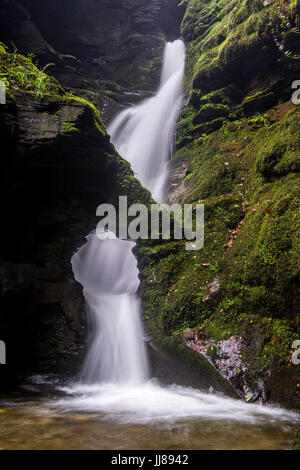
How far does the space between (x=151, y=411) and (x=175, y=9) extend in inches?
887

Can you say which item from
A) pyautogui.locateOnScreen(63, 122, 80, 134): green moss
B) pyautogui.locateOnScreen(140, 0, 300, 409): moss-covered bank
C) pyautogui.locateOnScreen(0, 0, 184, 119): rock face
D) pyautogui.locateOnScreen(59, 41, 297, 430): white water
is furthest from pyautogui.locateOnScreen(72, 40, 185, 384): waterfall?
pyautogui.locateOnScreen(63, 122, 80, 134): green moss

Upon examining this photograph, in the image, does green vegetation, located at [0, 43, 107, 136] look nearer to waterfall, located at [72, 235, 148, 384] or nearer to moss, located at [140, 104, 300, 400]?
moss, located at [140, 104, 300, 400]

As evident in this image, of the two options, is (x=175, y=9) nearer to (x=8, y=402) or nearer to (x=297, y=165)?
(x=297, y=165)

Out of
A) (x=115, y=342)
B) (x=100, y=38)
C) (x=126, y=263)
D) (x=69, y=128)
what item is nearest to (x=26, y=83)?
(x=69, y=128)

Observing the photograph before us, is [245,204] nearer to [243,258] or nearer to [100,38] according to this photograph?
[243,258]

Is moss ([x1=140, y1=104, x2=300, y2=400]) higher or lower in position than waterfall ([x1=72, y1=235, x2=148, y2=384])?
higher

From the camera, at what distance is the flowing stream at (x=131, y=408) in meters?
2.97

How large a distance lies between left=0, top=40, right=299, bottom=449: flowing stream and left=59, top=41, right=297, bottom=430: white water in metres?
0.02

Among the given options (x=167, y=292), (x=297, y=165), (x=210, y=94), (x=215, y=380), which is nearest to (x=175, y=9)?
(x=210, y=94)

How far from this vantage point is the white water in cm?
411

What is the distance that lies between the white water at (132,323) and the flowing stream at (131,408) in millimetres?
21

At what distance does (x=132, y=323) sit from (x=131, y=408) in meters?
2.59

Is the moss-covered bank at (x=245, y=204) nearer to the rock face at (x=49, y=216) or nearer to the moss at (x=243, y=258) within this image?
the moss at (x=243, y=258)

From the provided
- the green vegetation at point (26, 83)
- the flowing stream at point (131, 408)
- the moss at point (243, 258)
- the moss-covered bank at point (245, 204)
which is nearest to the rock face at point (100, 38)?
the flowing stream at point (131, 408)
